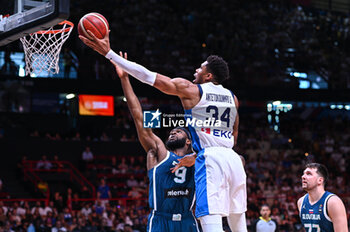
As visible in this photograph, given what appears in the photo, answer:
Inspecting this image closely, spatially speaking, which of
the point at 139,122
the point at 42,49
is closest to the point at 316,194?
the point at 139,122

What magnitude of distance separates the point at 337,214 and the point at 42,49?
12.7ft

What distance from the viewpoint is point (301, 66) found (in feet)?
66.6

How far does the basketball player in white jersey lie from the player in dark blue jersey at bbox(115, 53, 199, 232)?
65 centimetres

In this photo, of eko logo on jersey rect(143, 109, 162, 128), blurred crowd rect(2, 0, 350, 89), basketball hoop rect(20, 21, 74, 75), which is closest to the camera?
basketball hoop rect(20, 21, 74, 75)

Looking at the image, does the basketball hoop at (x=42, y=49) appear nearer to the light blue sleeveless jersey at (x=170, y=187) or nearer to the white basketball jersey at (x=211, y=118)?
the light blue sleeveless jersey at (x=170, y=187)

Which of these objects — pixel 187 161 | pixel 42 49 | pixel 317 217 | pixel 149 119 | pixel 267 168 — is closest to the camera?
pixel 187 161

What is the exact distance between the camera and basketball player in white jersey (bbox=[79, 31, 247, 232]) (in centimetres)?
451

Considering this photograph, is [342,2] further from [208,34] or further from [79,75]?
[79,75]

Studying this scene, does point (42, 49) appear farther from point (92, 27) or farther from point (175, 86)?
point (175, 86)

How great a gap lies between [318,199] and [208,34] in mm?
14744

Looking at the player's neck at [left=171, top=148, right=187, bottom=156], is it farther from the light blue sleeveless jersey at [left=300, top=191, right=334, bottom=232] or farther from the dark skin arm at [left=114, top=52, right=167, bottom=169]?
the light blue sleeveless jersey at [left=300, top=191, right=334, bottom=232]

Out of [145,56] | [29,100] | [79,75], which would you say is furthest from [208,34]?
[29,100]

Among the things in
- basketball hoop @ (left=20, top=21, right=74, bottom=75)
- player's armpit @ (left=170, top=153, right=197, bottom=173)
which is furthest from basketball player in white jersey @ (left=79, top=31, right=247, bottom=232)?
basketball hoop @ (left=20, top=21, right=74, bottom=75)

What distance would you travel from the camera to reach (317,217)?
5.21 meters
